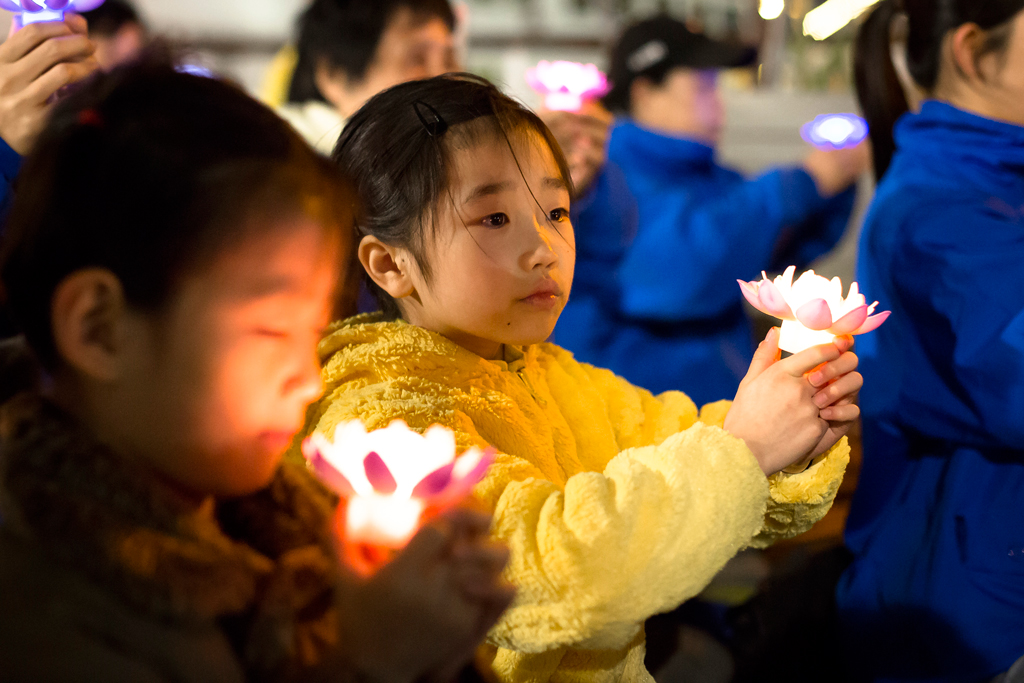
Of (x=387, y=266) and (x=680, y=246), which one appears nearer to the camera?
(x=387, y=266)

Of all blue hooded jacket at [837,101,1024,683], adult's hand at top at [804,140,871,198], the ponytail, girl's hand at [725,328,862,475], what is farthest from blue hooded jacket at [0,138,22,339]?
adult's hand at top at [804,140,871,198]

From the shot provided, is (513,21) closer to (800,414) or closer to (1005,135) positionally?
(1005,135)

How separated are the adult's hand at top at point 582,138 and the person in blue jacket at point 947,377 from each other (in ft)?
2.16

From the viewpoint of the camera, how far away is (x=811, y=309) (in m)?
0.78

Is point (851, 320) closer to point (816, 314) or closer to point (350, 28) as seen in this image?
point (816, 314)

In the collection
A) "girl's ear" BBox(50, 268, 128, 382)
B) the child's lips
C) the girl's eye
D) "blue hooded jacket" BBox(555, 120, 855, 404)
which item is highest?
"girl's ear" BBox(50, 268, 128, 382)

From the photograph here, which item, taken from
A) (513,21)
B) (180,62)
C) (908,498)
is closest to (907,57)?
(908,498)

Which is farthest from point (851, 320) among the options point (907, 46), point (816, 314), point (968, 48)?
point (907, 46)

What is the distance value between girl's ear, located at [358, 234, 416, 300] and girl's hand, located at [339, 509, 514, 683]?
0.43 metres

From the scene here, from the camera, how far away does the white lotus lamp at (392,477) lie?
1.84 feet

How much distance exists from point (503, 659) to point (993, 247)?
911mm

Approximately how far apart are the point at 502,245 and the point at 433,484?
0.34m

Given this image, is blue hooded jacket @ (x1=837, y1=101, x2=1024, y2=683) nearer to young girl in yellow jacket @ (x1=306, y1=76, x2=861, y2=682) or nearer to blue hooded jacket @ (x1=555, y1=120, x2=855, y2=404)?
young girl in yellow jacket @ (x1=306, y1=76, x2=861, y2=682)

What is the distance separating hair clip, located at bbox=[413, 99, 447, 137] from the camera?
2.86 ft
